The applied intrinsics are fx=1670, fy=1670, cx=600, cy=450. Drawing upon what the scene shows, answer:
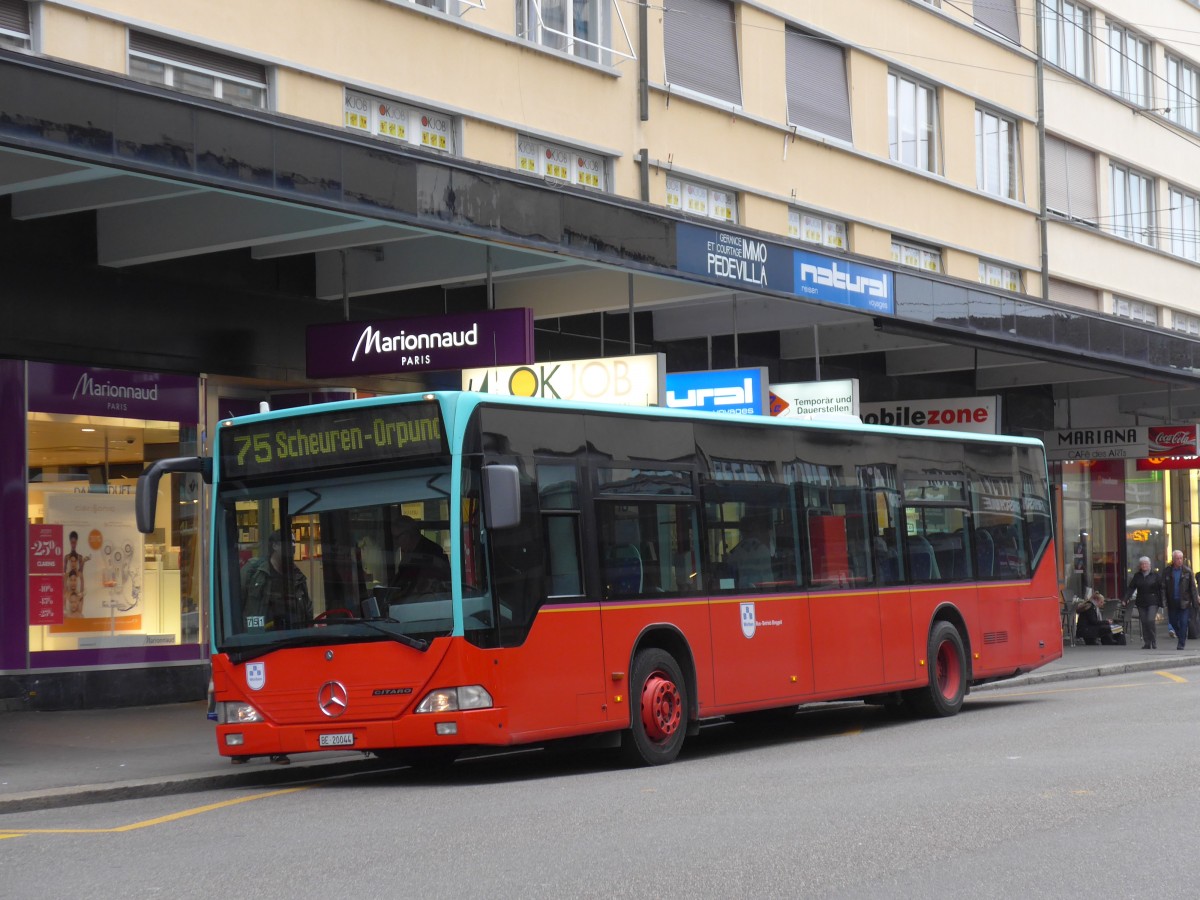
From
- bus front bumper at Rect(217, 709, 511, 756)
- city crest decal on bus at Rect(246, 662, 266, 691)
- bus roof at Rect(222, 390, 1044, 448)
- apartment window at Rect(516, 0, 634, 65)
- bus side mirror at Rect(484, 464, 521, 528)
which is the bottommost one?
bus front bumper at Rect(217, 709, 511, 756)

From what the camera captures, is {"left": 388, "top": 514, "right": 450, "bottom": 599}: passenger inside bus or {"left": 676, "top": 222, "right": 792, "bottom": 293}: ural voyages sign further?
{"left": 676, "top": 222, "right": 792, "bottom": 293}: ural voyages sign

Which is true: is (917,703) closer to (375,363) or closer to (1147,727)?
(1147,727)

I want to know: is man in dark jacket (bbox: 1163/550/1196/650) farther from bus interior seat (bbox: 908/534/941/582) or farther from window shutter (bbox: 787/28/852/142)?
bus interior seat (bbox: 908/534/941/582)

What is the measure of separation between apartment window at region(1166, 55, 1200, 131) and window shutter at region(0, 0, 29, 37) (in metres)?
30.9

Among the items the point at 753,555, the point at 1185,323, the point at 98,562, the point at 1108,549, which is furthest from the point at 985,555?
the point at 1185,323

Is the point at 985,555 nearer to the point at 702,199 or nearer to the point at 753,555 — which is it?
the point at 753,555

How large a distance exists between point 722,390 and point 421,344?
5243mm

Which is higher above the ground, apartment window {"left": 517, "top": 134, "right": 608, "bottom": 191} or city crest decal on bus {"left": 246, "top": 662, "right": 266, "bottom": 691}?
apartment window {"left": 517, "top": 134, "right": 608, "bottom": 191}

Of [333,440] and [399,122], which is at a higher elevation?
[399,122]

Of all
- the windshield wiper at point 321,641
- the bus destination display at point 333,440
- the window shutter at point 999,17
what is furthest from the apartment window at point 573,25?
the window shutter at point 999,17

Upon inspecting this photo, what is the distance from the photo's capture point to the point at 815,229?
26.6m

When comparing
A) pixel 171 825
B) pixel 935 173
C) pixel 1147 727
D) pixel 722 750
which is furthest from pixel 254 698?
pixel 935 173

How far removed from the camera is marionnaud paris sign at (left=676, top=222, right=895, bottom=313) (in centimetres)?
1870

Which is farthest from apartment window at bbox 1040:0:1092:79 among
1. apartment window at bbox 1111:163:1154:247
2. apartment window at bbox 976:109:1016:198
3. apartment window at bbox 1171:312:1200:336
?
apartment window at bbox 1171:312:1200:336
